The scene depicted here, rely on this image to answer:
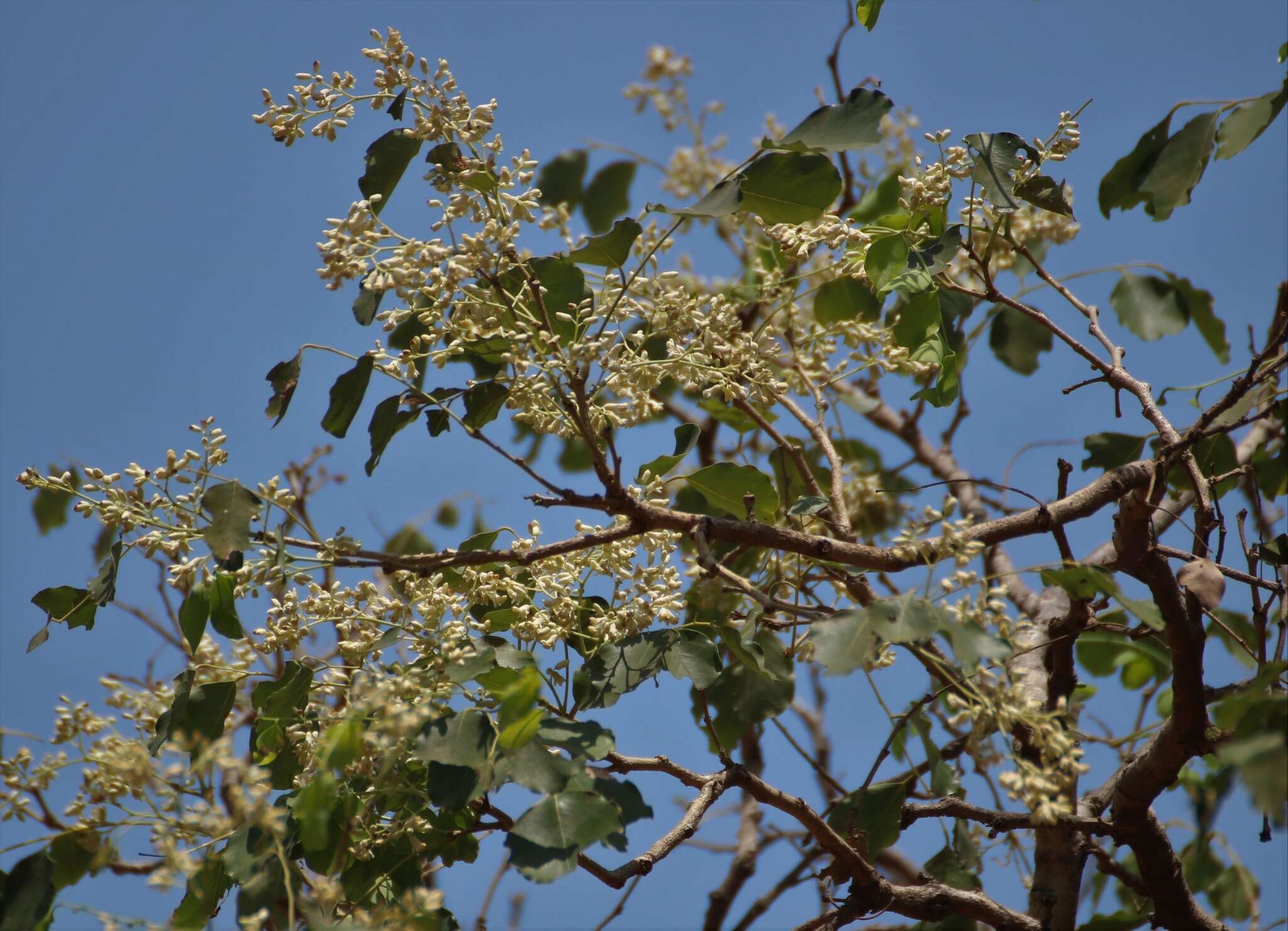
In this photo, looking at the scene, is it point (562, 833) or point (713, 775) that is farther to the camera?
point (713, 775)

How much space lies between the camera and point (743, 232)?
2189 millimetres

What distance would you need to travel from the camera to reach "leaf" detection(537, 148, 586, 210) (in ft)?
6.66

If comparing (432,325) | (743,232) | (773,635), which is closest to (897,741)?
(773,635)

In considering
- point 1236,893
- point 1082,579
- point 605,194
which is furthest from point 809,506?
point 1236,893

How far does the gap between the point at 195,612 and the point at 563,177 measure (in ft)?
3.42

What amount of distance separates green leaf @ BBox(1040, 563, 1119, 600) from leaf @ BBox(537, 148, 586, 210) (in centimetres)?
121

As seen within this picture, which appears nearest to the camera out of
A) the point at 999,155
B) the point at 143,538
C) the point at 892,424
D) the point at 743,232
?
the point at 143,538

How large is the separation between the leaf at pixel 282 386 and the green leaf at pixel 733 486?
1.76 feet

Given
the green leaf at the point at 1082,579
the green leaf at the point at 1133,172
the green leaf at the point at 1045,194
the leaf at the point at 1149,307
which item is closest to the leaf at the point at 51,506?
the green leaf at the point at 1082,579

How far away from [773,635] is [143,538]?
2.88 ft

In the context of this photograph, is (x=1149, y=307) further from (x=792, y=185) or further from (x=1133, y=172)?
(x=792, y=185)

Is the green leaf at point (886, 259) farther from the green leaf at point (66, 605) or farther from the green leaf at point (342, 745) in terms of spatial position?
the green leaf at point (66, 605)

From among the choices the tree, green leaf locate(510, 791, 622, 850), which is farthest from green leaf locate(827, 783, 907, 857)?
green leaf locate(510, 791, 622, 850)

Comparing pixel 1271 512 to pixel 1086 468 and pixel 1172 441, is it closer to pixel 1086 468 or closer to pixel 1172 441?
pixel 1086 468
